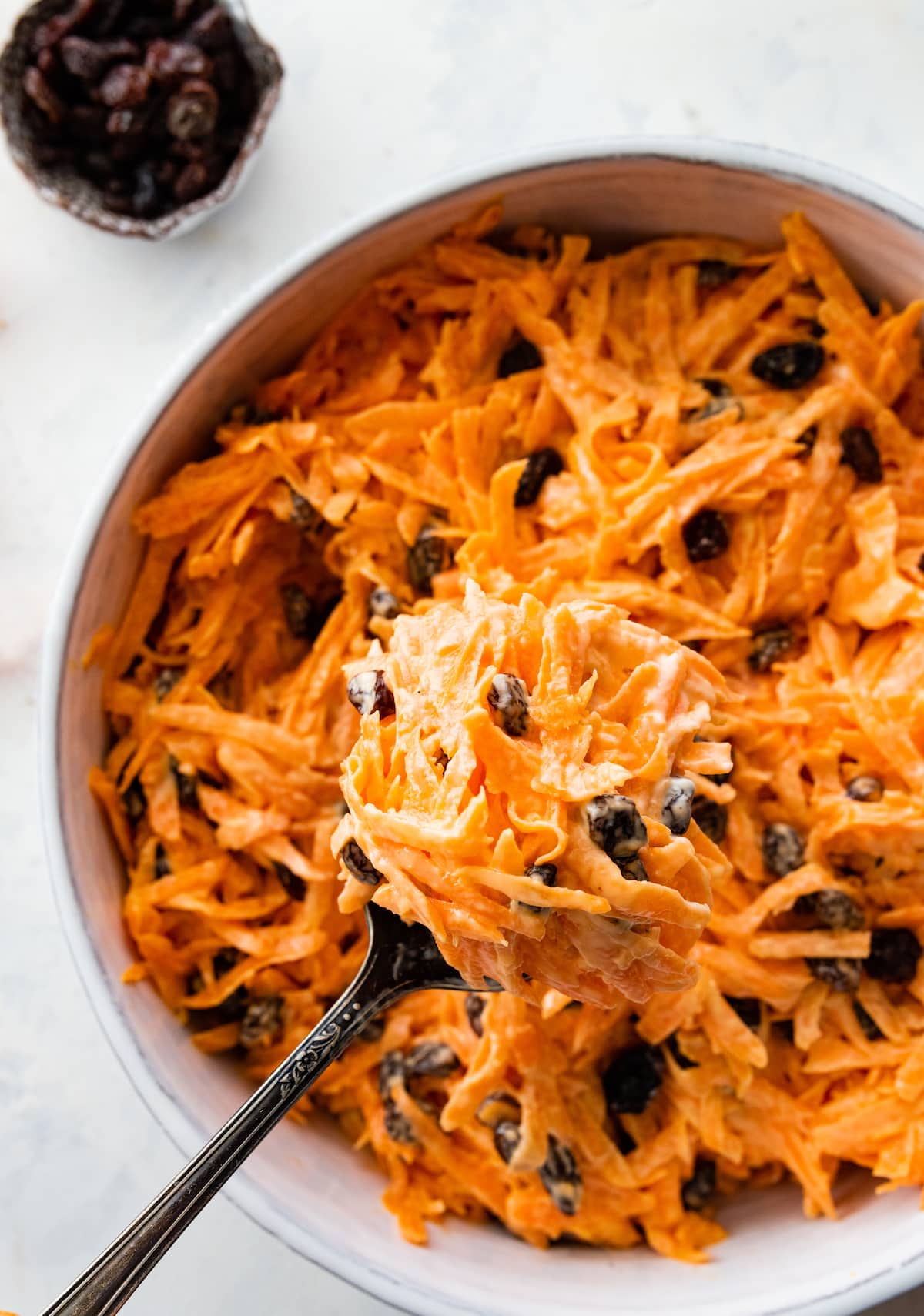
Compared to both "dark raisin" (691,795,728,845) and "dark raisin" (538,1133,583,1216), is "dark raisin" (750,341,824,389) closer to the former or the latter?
"dark raisin" (691,795,728,845)

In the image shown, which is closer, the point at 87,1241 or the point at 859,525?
the point at 859,525

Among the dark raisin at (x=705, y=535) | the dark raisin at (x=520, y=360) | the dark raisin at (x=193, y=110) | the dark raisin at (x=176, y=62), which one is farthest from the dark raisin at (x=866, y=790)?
the dark raisin at (x=176, y=62)

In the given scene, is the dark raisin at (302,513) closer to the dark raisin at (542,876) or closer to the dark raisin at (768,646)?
the dark raisin at (768,646)

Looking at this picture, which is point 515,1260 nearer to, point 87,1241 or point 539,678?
point 87,1241

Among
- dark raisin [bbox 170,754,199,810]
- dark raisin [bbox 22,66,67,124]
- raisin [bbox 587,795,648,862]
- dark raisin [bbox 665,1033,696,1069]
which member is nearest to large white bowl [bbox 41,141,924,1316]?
dark raisin [bbox 170,754,199,810]

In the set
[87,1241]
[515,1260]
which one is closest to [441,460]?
[515,1260]
